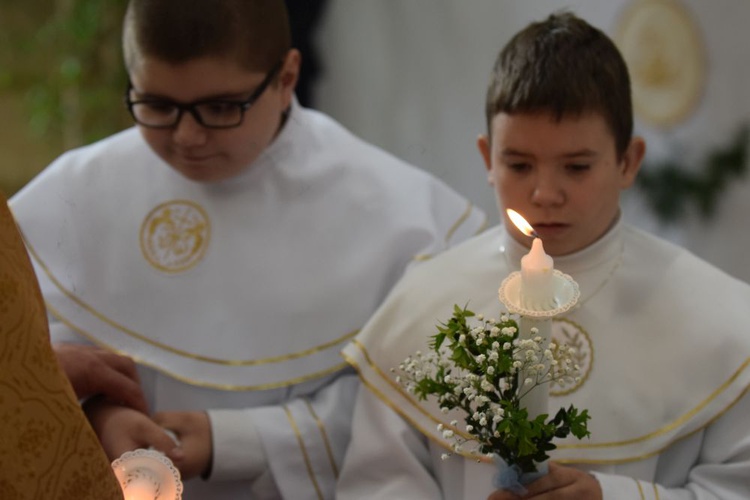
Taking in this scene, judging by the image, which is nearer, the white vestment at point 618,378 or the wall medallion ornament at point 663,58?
the white vestment at point 618,378

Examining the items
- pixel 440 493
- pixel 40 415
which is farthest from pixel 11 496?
pixel 440 493

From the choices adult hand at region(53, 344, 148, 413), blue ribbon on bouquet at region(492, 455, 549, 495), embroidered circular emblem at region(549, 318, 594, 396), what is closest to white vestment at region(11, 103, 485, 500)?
adult hand at region(53, 344, 148, 413)

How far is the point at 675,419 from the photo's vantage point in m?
2.07

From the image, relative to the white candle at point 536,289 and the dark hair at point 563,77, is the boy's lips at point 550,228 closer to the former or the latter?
the dark hair at point 563,77

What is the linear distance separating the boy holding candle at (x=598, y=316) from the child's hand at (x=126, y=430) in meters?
0.46

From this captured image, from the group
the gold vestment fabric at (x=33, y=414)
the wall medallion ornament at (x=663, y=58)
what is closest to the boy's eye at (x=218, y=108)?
the gold vestment fabric at (x=33, y=414)

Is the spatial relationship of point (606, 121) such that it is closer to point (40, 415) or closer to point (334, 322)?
point (334, 322)

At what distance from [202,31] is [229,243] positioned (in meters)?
0.55

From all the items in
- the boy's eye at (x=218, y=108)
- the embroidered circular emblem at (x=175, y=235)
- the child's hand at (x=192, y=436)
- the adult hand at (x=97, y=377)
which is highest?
the boy's eye at (x=218, y=108)

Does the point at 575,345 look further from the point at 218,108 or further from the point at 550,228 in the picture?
the point at 218,108

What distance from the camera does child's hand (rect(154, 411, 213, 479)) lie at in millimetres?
2494

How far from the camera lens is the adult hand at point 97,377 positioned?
8.13 ft

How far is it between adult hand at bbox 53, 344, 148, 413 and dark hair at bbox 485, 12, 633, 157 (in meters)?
0.98

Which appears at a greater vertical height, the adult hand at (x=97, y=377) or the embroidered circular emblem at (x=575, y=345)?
the embroidered circular emblem at (x=575, y=345)
